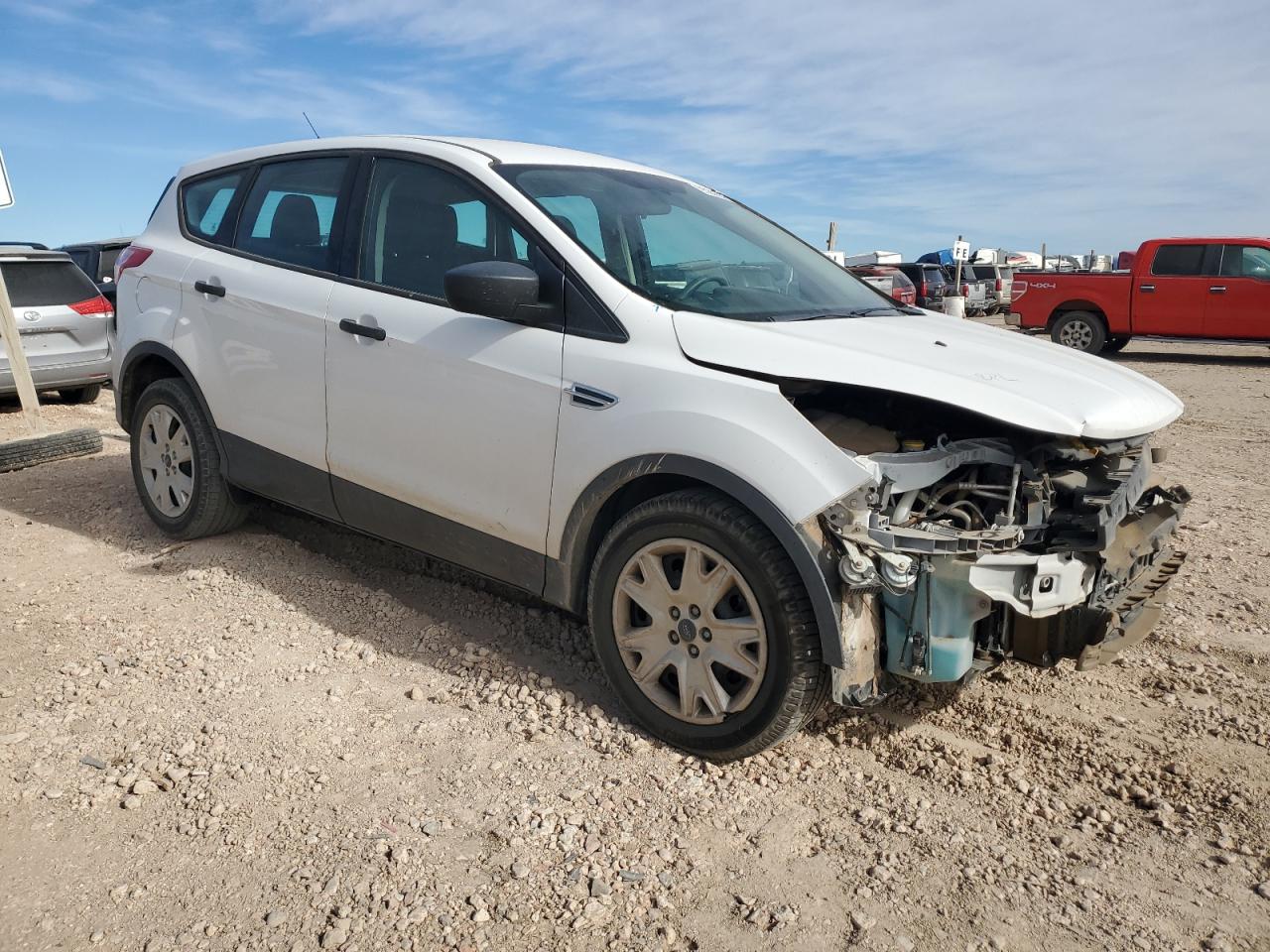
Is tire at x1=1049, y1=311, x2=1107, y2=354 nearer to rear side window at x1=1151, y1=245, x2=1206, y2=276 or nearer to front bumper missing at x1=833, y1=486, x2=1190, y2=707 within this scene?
rear side window at x1=1151, y1=245, x2=1206, y2=276

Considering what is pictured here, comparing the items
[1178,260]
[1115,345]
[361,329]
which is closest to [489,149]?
[361,329]

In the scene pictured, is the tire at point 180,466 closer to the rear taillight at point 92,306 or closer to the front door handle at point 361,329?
the front door handle at point 361,329

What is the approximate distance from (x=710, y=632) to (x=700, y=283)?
123 centimetres

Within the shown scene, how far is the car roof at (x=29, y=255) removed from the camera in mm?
9281

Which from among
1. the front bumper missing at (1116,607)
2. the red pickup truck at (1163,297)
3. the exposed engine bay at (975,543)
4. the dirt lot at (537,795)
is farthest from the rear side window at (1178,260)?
the exposed engine bay at (975,543)

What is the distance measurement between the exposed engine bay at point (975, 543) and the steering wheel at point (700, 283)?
0.55 meters

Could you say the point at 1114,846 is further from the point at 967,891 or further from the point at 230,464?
the point at 230,464

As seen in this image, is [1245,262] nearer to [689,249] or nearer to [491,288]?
[689,249]

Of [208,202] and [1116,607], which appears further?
[208,202]

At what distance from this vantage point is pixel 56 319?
9.57 metres

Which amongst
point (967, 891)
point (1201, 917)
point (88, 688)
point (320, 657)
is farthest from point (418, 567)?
point (1201, 917)

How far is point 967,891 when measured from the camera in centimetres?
261

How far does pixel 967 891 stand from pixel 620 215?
252cm

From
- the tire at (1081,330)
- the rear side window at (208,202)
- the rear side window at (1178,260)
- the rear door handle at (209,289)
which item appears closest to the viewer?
the rear door handle at (209,289)
